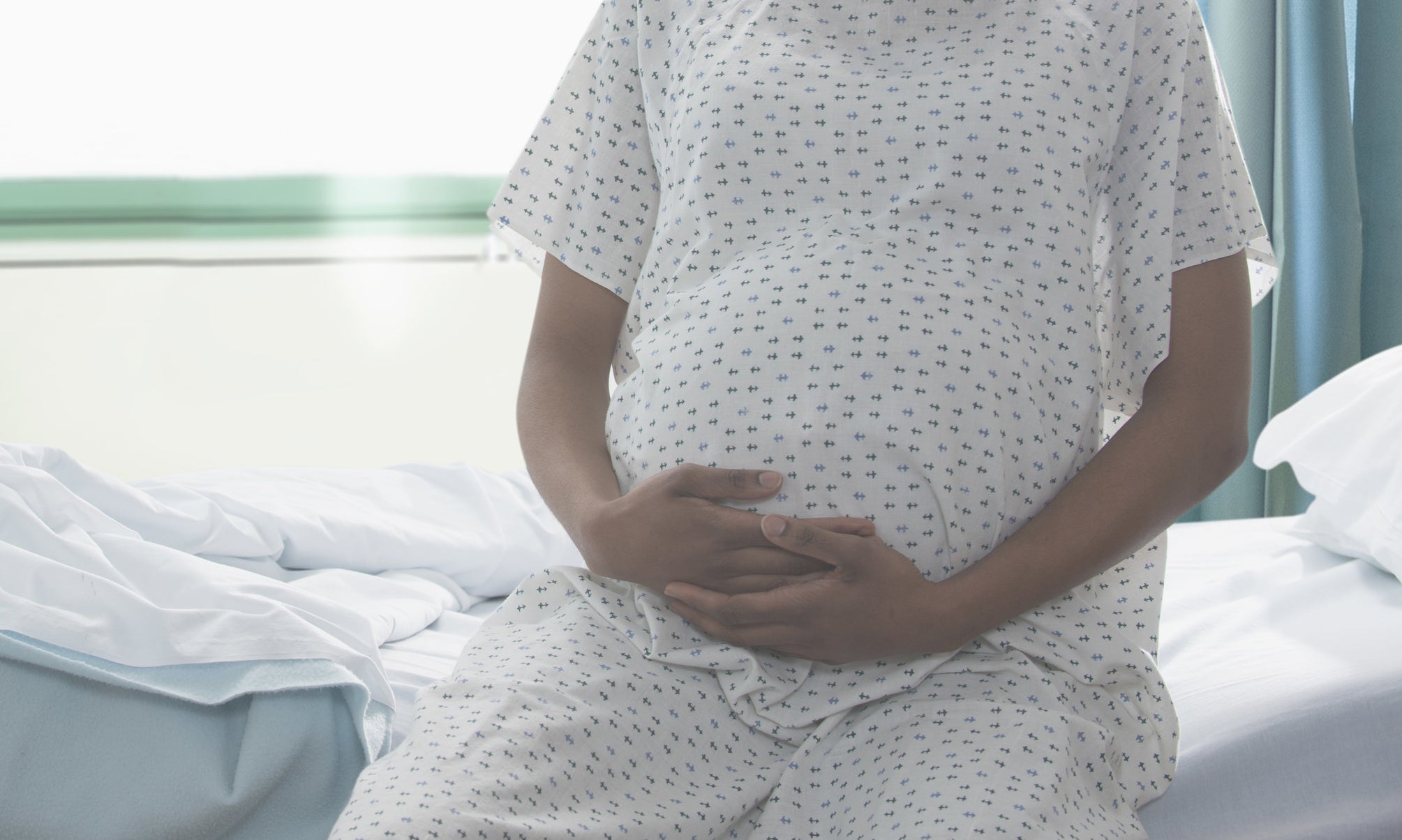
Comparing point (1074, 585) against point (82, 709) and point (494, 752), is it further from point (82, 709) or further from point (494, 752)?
point (82, 709)

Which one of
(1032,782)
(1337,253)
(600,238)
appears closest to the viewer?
(1032,782)

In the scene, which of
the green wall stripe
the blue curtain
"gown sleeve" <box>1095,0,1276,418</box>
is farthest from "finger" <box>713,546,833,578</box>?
the green wall stripe

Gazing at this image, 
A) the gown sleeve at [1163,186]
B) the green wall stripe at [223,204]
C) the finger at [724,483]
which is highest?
the gown sleeve at [1163,186]

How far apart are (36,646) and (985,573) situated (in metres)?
0.70

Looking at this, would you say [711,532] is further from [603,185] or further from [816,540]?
[603,185]

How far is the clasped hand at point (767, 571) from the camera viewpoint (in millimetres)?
725

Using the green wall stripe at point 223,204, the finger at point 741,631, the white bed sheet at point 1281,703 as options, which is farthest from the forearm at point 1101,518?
the green wall stripe at point 223,204

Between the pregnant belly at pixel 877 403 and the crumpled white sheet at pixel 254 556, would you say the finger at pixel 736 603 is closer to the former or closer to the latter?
the pregnant belly at pixel 877 403

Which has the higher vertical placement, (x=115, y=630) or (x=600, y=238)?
(x=600, y=238)

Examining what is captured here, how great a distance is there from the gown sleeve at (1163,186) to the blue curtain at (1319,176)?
125cm

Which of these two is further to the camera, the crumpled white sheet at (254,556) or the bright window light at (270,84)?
the bright window light at (270,84)

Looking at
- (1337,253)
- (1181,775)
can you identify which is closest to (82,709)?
(1181,775)

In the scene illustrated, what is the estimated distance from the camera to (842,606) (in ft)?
2.37

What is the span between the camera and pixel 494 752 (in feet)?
2.14
